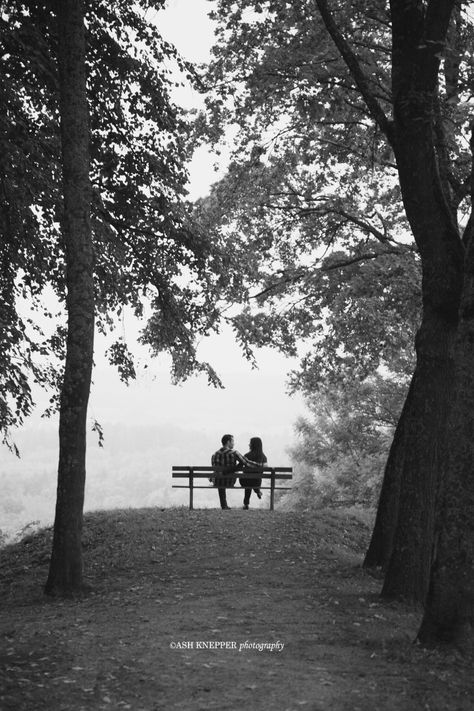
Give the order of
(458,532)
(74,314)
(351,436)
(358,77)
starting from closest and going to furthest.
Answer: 1. (458,532)
2. (358,77)
3. (74,314)
4. (351,436)

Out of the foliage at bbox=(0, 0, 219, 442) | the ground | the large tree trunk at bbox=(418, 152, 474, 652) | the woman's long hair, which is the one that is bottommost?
the ground

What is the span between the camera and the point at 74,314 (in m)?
11.5

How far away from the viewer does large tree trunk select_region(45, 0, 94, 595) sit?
36.9 ft

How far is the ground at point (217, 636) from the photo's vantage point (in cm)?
655

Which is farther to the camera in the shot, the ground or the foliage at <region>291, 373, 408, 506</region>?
the foliage at <region>291, 373, 408, 506</region>

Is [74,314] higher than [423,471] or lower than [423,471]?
higher

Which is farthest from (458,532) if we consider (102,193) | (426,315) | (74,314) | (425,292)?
(102,193)

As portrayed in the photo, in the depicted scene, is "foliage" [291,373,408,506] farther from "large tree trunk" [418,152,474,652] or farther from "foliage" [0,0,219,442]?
"large tree trunk" [418,152,474,652]

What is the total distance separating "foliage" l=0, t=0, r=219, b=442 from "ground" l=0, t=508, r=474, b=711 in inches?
180

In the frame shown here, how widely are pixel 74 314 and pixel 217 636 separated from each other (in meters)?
5.25

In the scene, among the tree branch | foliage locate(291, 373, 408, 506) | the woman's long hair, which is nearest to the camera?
the tree branch

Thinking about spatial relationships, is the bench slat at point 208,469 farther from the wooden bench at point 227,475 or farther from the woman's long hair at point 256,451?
the woman's long hair at point 256,451

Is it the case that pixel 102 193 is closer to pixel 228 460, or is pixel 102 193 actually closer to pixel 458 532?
pixel 228 460

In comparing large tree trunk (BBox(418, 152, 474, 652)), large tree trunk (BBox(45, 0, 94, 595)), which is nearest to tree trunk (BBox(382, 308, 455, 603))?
large tree trunk (BBox(418, 152, 474, 652))
